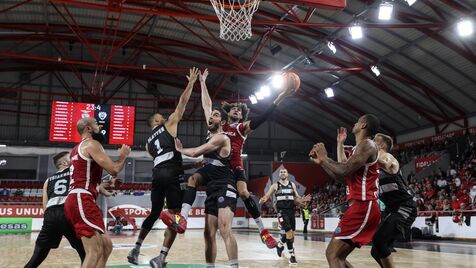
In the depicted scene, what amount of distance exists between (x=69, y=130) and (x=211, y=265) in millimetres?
16034

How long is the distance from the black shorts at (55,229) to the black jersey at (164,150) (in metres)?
1.59

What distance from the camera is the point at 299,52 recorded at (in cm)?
2538

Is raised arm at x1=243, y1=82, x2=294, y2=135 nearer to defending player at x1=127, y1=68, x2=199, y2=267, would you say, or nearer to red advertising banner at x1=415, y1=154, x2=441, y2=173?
defending player at x1=127, y1=68, x2=199, y2=267

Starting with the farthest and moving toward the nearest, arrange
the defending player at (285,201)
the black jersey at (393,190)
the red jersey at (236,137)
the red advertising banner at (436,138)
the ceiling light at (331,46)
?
the red advertising banner at (436,138) < the ceiling light at (331,46) < the defending player at (285,201) < the red jersey at (236,137) < the black jersey at (393,190)

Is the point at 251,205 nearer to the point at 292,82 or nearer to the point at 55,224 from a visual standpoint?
the point at 292,82

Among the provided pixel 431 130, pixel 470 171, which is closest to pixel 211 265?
pixel 470 171

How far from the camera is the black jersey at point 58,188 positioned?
5.88 m

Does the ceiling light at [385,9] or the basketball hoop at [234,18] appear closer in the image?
the basketball hoop at [234,18]

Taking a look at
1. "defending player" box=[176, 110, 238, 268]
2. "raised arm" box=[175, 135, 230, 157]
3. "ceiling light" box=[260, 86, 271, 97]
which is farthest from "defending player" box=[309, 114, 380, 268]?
"ceiling light" box=[260, 86, 271, 97]

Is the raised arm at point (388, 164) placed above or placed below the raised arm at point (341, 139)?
below

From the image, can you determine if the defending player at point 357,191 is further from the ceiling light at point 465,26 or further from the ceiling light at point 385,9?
the ceiling light at point 465,26

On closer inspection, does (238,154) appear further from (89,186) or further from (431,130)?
(431,130)

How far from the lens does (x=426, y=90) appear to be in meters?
25.4

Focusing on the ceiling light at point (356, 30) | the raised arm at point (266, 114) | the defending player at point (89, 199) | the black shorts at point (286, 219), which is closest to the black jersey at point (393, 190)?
the raised arm at point (266, 114)
